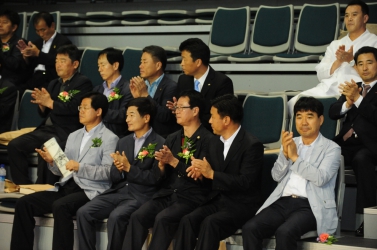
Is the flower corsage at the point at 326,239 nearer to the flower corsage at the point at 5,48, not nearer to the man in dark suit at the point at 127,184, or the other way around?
the man in dark suit at the point at 127,184

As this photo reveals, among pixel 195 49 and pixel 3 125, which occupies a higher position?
pixel 195 49

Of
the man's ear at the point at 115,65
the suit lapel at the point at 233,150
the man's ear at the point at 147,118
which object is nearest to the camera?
the suit lapel at the point at 233,150

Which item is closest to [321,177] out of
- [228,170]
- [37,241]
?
[228,170]

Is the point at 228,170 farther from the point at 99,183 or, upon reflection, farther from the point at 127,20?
the point at 127,20

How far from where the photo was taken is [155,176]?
5594mm

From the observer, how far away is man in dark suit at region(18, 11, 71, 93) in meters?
7.84

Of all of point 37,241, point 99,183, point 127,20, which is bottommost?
point 37,241

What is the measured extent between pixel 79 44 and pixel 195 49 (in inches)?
125

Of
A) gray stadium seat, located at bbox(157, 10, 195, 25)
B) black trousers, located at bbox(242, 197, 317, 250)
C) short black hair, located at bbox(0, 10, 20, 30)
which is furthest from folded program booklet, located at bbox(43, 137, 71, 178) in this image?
gray stadium seat, located at bbox(157, 10, 195, 25)

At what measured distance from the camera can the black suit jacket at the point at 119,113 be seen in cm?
649

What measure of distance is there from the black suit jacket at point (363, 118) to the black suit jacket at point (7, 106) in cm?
361

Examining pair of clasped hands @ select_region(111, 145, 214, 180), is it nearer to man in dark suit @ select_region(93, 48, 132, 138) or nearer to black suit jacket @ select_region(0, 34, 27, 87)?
man in dark suit @ select_region(93, 48, 132, 138)

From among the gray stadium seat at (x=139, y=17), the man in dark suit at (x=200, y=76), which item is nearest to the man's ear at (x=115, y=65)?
the man in dark suit at (x=200, y=76)

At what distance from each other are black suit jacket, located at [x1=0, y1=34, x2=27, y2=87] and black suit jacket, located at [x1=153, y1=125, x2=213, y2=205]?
2917mm
